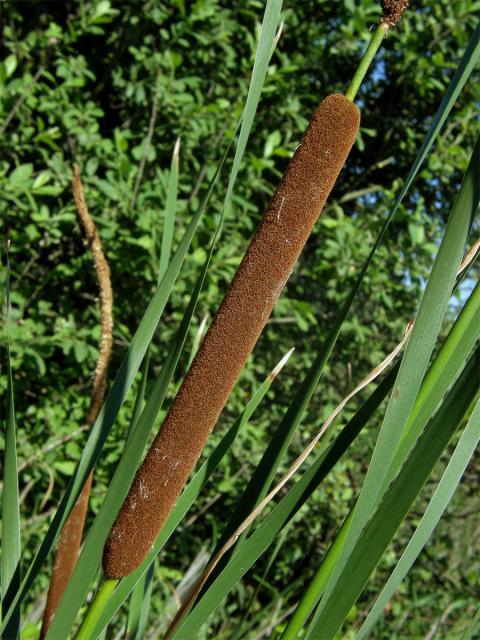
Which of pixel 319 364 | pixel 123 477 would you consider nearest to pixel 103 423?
pixel 123 477

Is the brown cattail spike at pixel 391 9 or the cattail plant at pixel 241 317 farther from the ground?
the brown cattail spike at pixel 391 9

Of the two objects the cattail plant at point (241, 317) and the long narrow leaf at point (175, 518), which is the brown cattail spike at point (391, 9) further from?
the long narrow leaf at point (175, 518)

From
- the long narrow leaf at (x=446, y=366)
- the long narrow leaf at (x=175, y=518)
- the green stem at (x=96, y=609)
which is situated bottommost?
the green stem at (x=96, y=609)

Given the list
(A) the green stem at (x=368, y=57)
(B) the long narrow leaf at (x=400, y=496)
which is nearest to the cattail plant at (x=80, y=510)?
(B) the long narrow leaf at (x=400, y=496)

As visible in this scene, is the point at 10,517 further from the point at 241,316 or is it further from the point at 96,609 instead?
the point at 241,316

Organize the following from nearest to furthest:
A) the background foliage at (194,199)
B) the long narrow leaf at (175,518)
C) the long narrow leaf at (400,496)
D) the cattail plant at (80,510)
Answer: the long narrow leaf at (400,496), the long narrow leaf at (175,518), the cattail plant at (80,510), the background foliage at (194,199)

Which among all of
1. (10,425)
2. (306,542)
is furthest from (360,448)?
(10,425)

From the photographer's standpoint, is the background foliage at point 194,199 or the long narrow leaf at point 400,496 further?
the background foliage at point 194,199

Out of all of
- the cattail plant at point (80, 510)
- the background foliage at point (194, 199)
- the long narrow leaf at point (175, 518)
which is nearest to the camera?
the long narrow leaf at point (175, 518)

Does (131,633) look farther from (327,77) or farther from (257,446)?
(327,77)
